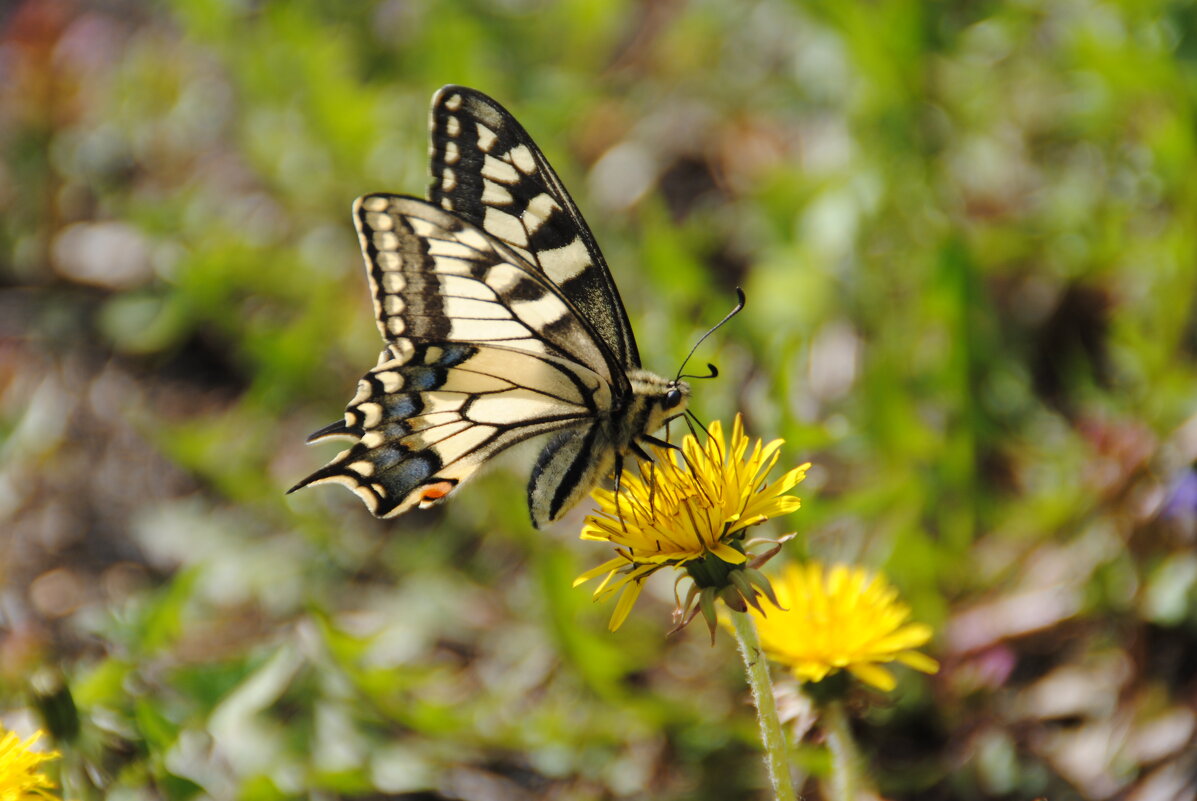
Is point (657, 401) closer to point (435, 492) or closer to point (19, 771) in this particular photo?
point (435, 492)

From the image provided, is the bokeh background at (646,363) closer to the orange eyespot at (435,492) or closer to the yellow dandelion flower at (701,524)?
the orange eyespot at (435,492)

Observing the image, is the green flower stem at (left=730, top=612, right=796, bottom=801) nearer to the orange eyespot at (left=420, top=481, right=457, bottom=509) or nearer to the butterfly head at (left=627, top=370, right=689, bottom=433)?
the butterfly head at (left=627, top=370, right=689, bottom=433)

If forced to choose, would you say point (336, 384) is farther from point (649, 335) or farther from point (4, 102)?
point (4, 102)

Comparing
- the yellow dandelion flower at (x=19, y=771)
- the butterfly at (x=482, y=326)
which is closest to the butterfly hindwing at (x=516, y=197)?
the butterfly at (x=482, y=326)

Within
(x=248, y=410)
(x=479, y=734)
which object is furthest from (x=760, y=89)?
(x=479, y=734)

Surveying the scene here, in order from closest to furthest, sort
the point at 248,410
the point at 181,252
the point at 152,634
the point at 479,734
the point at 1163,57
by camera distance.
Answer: the point at 152,634 → the point at 479,734 → the point at 1163,57 → the point at 248,410 → the point at 181,252

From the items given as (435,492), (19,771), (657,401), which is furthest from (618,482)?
(19,771)

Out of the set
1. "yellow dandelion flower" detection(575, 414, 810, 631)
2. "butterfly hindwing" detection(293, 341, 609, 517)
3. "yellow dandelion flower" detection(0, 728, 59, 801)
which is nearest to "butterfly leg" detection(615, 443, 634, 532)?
"yellow dandelion flower" detection(575, 414, 810, 631)
